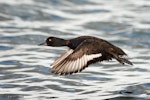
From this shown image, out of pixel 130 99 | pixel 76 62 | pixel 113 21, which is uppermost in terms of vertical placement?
pixel 113 21

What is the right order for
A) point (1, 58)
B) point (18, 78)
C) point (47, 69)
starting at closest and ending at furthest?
point (18, 78) → point (47, 69) → point (1, 58)

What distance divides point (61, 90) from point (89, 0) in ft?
30.4

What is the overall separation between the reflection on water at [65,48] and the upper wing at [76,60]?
64 cm

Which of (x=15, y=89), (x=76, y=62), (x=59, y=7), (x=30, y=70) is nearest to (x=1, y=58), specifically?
(x=30, y=70)

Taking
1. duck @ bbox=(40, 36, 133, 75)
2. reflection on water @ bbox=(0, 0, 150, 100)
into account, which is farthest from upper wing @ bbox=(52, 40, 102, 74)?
reflection on water @ bbox=(0, 0, 150, 100)

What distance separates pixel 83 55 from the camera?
8.83m

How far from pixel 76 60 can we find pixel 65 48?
449 centimetres

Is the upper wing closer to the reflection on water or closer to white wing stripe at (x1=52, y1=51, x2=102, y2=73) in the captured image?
white wing stripe at (x1=52, y1=51, x2=102, y2=73)

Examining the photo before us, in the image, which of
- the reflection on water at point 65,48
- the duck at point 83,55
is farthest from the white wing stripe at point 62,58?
the reflection on water at point 65,48

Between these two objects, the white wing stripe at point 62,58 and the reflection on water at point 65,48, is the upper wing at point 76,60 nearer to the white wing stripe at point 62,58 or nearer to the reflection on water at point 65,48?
the white wing stripe at point 62,58

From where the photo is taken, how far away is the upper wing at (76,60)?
854 cm

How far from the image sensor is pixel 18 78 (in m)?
10.4

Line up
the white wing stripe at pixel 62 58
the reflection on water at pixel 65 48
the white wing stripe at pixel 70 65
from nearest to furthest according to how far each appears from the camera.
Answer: the white wing stripe at pixel 70 65, the white wing stripe at pixel 62 58, the reflection on water at pixel 65 48

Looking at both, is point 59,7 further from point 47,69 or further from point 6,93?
point 6,93
